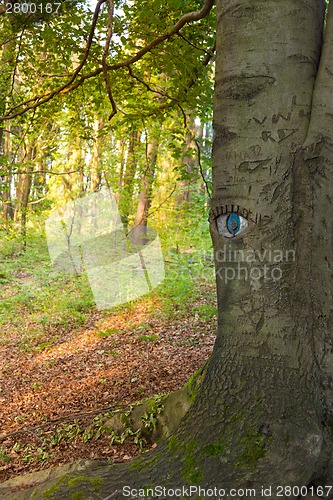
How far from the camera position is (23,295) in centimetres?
974

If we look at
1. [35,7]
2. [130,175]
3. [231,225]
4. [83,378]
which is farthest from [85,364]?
[130,175]

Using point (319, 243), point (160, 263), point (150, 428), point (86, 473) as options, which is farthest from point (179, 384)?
point (160, 263)

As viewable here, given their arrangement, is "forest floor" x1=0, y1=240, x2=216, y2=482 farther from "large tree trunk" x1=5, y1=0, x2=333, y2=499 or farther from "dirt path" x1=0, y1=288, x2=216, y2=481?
"large tree trunk" x1=5, y1=0, x2=333, y2=499

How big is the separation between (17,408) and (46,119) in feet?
13.0

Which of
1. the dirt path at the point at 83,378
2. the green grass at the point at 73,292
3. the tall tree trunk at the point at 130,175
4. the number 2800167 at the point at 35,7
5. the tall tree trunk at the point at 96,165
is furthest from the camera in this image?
the tall tree trunk at the point at 96,165

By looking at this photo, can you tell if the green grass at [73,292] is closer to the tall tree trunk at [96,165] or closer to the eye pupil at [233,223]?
the tall tree trunk at [96,165]

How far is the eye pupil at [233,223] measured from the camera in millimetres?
2201

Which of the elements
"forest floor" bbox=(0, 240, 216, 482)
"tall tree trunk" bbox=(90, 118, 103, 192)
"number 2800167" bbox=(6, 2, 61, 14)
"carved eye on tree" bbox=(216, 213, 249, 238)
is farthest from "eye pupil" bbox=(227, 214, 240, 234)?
"tall tree trunk" bbox=(90, 118, 103, 192)

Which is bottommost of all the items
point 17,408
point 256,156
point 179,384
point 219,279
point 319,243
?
point 17,408

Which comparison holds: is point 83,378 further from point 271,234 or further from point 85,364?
point 271,234

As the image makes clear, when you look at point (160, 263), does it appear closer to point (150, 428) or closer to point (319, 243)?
point (150, 428)

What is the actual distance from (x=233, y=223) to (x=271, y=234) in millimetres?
208

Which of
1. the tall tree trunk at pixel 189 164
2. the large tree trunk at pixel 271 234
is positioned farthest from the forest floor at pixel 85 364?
the tall tree trunk at pixel 189 164

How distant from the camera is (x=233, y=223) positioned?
7.26ft
